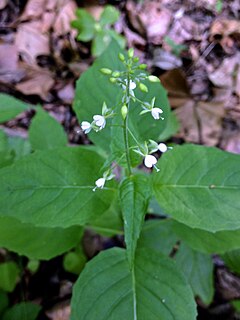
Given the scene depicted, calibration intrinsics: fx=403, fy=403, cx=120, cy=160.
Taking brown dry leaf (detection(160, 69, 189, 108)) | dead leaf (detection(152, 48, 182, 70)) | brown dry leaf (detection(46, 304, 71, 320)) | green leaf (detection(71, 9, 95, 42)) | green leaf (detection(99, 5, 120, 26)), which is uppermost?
green leaf (detection(99, 5, 120, 26))

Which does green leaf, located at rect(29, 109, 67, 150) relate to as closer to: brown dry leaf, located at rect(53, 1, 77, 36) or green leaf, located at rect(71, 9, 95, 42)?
green leaf, located at rect(71, 9, 95, 42)

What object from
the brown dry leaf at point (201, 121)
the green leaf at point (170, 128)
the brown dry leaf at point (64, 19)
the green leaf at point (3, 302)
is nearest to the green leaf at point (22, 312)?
the green leaf at point (3, 302)

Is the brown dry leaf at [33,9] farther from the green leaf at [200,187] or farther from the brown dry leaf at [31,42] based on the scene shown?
the green leaf at [200,187]

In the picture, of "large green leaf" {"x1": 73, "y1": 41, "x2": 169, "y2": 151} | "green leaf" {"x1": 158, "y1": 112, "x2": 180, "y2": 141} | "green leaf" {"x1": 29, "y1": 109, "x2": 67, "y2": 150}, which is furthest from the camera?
"green leaf" {"x1": 158, "y1": 112, "x2": 180, "y2": 141}

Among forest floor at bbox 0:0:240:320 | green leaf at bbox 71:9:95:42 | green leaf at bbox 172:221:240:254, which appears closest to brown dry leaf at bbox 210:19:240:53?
forest floor at bbox 0:0:240:320

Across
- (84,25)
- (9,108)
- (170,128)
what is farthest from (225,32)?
(9,108)

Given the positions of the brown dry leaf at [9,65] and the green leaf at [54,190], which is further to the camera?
the brown dry leaf at [9,65]
